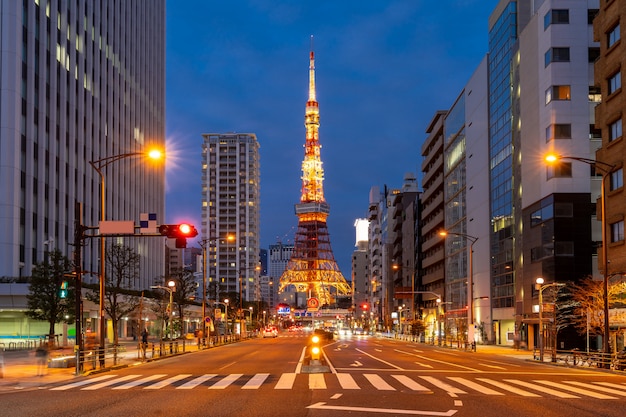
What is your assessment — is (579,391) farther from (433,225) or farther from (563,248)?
(433,225)

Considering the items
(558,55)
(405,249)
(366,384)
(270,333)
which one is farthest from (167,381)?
(405,249)

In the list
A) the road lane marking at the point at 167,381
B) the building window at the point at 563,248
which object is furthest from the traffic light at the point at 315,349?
the building window at the point at 563,248

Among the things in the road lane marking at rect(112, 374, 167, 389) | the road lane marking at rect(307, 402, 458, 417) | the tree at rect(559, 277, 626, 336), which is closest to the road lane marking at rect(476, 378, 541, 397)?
the road lane marking at rect(307, 402, 458, 417)

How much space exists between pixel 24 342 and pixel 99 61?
44.2 meters

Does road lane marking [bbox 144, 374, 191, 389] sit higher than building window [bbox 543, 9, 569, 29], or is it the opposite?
building window [bbox 543, 9, 569, 29]

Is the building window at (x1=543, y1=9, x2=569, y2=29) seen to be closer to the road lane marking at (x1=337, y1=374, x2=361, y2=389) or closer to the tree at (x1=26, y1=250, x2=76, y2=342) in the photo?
the tree at (x1=26, y1=250, x2=76, y2=342)

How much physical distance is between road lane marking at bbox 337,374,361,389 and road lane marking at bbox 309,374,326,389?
637mm

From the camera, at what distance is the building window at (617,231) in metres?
45.1

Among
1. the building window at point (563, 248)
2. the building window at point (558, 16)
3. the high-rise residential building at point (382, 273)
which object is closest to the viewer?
the building window at point (563, 248)

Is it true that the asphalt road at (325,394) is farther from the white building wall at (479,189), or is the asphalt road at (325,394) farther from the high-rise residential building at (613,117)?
the white building wall at (479,189)

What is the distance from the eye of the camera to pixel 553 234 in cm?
6378

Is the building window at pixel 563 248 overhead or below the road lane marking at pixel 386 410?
overhead

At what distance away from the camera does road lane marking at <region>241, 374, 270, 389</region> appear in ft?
79.5

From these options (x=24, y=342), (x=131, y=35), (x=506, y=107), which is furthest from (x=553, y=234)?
(x=131, y=35)
